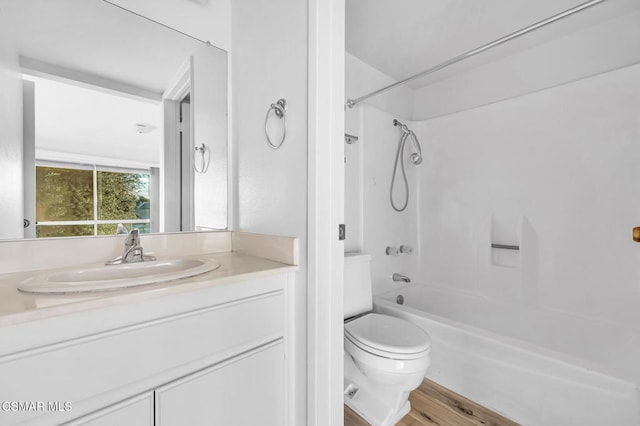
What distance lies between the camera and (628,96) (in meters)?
1.68

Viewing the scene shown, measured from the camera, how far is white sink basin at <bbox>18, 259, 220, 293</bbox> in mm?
677

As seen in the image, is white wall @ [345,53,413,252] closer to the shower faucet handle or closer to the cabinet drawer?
the shower faucet handle

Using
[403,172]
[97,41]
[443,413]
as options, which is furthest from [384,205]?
[97,41]

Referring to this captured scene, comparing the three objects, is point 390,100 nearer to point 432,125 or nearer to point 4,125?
point 432,125

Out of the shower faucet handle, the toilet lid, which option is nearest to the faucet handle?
the toilet lid

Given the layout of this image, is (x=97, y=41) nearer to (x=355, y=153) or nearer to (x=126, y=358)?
(x=126, y=358)

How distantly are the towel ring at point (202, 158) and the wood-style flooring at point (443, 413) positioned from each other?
1.54 metres

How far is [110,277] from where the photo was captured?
0.94m

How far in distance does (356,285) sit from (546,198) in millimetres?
1560

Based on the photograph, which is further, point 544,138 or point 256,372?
point 544,138

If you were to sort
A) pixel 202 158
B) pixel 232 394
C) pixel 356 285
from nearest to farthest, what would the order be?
1. pixel 232 394
2. pixel 202 158
3. pixel 356 285

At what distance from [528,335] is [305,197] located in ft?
6.74

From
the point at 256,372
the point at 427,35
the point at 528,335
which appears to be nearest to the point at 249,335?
the point at 256,372

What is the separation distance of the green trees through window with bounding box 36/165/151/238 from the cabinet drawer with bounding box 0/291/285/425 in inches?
23.7
